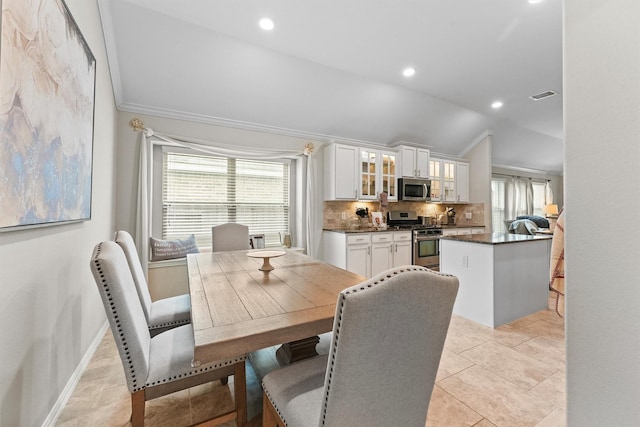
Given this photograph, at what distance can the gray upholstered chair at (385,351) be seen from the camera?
2.27ft

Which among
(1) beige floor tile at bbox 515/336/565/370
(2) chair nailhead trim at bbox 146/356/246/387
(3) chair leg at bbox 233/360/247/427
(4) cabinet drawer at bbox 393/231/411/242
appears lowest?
(1) beige floor tile at bbox 515/336/565/370

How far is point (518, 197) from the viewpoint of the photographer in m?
7.13

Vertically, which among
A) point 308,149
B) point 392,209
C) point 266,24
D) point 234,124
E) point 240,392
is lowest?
point 240,392

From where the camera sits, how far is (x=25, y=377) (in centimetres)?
116

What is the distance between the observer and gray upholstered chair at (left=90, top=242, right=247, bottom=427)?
1.05m

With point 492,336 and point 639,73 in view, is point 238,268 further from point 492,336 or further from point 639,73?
point 492,336

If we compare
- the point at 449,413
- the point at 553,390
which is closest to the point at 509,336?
the point at 553,390

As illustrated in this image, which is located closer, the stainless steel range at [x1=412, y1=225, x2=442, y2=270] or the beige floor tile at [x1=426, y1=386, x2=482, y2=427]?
the beige floor tile at [x1=426, y1=386, x2=482, y2=427]

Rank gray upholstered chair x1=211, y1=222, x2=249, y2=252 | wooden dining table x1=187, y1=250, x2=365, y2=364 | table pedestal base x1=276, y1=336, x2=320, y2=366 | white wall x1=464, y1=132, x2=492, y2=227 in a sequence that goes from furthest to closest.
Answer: white wall x1=464, y1=132, x2=492, y2=227 → gray upholstered chair x1=211, y1=222, x2=249, y2=252 → table pedestal base x1=276, y1=336, x2=320, y2=366 → wooden dining table x1=187, y1=250, x2=365, y2=364

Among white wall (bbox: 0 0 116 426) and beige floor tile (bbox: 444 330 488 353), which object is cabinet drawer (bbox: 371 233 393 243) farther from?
white wall (bbox: 0 0 116 426)

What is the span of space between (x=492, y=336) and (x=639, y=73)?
249 cm

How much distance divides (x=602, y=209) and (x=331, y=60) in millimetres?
3128

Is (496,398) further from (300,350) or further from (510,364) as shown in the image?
(300,350)

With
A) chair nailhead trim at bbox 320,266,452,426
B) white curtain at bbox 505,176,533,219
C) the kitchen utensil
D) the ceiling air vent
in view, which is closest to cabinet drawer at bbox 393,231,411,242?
the kitchen utensil
